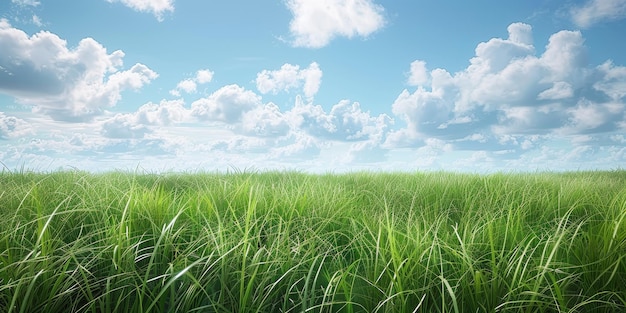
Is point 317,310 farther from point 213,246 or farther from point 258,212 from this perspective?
point 258,212

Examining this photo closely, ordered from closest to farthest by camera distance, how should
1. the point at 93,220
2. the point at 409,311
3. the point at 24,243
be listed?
the point at 409,311, the point at 24,243, the point at 93,220

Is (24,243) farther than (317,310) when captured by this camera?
Yes

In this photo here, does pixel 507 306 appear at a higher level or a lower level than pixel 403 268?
lower

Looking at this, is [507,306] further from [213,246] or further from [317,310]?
[213,246]

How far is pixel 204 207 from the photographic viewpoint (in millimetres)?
2906

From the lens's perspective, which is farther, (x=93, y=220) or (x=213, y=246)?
(x=93, y=220)

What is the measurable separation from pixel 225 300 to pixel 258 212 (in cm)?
108

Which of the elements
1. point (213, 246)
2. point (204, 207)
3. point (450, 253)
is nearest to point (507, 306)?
point (450, 253)

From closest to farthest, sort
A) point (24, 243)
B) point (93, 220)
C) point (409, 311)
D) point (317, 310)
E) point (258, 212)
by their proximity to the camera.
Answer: point (409, 311) → point (317, 310) → point (24, 243) → point (93, 220) → point (258, 212)

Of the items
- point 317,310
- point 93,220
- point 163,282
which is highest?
point 93,220

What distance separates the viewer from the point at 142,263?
2.05m

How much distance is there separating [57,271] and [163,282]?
53 centimetres

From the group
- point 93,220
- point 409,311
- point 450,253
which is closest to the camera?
point 409,311

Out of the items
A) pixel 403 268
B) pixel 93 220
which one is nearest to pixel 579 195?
pixel 403 268
